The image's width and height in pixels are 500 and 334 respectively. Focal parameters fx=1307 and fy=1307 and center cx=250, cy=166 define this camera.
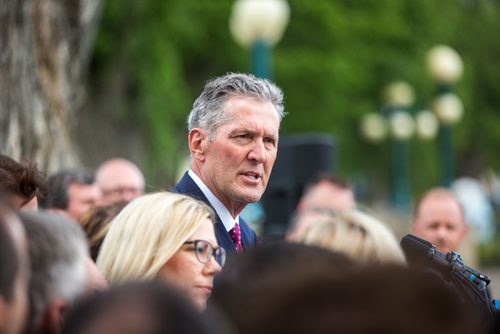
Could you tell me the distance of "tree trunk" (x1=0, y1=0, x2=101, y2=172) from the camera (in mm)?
8789

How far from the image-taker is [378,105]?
3578 centimetres

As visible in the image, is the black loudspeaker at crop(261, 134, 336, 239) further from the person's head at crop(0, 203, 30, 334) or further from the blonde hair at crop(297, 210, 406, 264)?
the person's head at crop(0, 203, 30, 334)

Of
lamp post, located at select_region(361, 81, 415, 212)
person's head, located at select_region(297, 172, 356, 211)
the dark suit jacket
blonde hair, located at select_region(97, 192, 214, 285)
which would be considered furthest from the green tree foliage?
blonde hair, located at select_region(97, 192, 214, 285)

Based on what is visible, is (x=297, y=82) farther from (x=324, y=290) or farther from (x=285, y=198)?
(x=324, y=290)

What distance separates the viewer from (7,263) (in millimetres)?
2578

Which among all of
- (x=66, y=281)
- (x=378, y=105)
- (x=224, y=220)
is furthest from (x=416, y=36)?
(x=66, y=281)

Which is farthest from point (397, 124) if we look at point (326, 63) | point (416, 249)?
point (416, 249)

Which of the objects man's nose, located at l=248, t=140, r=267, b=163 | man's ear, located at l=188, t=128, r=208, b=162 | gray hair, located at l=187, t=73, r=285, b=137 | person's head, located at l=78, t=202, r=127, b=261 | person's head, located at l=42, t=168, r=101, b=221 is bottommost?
person's head, located at l=42, t=168, r=101, b=221

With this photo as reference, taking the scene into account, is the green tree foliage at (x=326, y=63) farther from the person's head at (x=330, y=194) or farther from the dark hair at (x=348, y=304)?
the dark hair at (x=348, y=304)

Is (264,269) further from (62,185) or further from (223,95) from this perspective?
(62,185)

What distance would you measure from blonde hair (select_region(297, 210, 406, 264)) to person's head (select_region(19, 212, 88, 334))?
169 centimetres

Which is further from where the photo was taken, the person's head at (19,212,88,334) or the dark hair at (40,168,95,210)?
the dark hair at (40,168,95,210)

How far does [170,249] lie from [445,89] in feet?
80.0

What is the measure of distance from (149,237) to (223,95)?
0.98 m
